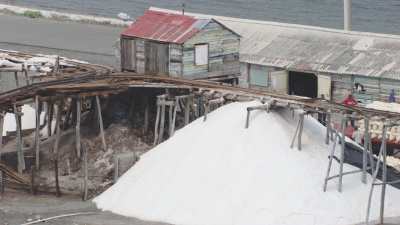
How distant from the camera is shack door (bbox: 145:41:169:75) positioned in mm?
40344

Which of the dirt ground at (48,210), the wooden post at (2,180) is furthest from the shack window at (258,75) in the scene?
the wooden post at (2,180)

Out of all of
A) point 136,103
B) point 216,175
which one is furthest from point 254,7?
point 216,175

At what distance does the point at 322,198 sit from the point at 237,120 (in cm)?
413

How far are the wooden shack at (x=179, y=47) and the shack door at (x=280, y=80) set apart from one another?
4.26m

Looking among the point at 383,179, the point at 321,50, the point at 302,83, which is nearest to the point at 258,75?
the point at 302,83

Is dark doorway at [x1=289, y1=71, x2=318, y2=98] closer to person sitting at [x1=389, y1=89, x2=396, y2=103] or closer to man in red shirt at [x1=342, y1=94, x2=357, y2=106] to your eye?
man in red shirt at [x1=342, y1=94, x2=357, y2=106]

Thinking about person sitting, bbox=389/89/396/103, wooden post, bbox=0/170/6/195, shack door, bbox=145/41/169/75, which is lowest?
wooden post, bbox=0/170/6/195

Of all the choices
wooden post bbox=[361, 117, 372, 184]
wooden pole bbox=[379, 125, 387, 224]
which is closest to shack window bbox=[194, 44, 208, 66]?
wooden post bbox=[361, 117, 372, 184]

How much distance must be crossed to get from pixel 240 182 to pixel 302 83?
47.8 feet

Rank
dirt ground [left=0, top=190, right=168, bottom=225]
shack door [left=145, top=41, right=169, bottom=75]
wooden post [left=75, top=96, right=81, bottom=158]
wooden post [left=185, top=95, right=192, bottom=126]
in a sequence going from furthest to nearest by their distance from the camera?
shack door [left=145, top=41, right=169, bottom=75] < wooden post [left=185, top=95, right=192, bottom=126] < wooden post [left=75, top=96, right=81, bottom=158] < dirt ground [left=0, top=190, right=168, bottom=225]

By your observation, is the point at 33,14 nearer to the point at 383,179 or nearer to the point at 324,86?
the point at 324,86

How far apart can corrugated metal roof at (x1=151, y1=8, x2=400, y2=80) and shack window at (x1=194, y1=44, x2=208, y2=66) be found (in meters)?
6.15

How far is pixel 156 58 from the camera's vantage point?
40.6m

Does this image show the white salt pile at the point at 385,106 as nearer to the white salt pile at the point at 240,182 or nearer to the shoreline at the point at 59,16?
the white salt pile at the point at 240,182
